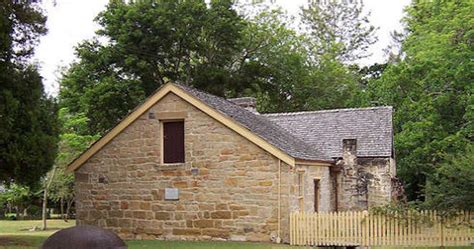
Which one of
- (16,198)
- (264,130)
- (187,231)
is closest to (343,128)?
(264,130)

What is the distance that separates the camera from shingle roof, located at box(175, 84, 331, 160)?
23.3 meters

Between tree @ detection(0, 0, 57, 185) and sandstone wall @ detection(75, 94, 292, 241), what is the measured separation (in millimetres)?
3124

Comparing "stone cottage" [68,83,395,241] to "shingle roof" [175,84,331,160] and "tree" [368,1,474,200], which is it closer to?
"shingle roof" [175,84,331,160]

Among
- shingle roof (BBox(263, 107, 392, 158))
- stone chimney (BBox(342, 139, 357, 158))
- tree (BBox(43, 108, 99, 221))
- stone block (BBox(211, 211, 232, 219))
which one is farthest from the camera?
tree (BBox(43, 108, 99, 221))

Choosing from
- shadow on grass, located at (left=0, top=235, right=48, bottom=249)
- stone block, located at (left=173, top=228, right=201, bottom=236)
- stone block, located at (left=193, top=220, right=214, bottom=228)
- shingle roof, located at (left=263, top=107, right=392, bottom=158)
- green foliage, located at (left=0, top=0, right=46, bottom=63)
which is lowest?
shadow on grass, located at (left=0, top=235, right=48, bottom=249)

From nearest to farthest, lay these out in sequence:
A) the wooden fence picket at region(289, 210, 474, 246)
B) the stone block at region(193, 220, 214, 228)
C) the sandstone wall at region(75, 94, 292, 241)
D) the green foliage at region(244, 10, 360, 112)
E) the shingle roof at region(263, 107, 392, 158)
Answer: the wooden fence picket at region(289, 210, 474, 246) → the sandstone wall at region(75, 94, 292, 241) → the stone block at region(193, 220, 214, 228) → the shingle roof at region(263, 107, 392, 158) → the green foliage at region(244, 10, 360, 112)

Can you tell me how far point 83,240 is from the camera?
6879mm

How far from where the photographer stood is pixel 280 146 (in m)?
23.0

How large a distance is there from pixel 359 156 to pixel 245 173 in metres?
6.94

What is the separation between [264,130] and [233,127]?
2278mm

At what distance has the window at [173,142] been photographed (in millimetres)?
24125

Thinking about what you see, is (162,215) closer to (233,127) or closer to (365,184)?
(233,127)

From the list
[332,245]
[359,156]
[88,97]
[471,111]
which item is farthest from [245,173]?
[88,97]

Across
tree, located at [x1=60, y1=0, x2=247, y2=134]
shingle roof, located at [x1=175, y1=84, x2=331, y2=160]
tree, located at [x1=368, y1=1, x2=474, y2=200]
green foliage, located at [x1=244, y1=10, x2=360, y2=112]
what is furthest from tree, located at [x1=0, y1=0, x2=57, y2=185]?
green foliage, located at [x1=244, y1=10, x2=360, y2=112]
